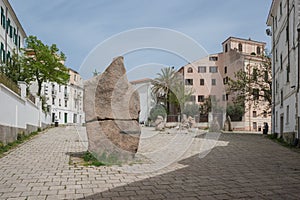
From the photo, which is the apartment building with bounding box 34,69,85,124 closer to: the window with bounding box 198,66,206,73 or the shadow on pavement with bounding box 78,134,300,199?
the window with bounding box 198,66,206,73

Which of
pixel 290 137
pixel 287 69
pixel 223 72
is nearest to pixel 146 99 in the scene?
pixel 223 72

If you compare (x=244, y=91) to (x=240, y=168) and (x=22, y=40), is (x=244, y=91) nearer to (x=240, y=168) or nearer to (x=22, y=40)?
(x=240, y=168)

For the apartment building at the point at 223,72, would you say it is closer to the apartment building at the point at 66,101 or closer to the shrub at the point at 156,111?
the shrub at the point at 156,111

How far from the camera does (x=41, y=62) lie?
30.9 metres

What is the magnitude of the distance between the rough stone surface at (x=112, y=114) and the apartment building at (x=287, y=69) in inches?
392

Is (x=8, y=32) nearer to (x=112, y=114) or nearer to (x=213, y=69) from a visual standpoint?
(x=112, y=114)

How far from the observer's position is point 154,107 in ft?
159

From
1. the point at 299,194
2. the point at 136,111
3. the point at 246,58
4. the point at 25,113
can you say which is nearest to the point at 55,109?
the point at 246,58

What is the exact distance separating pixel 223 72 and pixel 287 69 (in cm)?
3241

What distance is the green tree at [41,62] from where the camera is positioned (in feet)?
100

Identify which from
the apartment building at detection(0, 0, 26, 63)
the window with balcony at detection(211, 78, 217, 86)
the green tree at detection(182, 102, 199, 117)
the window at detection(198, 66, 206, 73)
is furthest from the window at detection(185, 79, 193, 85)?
the apartment building at detection(0, 0, 26, 63)

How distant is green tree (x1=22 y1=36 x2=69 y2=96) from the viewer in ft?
100

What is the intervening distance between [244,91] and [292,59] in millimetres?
14924

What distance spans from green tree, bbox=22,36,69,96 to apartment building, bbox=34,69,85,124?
2375 cm
